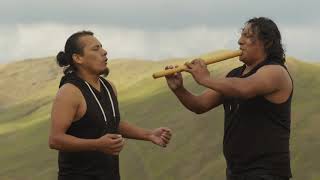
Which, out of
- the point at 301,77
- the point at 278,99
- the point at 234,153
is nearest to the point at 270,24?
the point at 278,99

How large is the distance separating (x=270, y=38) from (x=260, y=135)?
988mm

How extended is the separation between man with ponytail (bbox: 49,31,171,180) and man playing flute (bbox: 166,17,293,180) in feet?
2.94

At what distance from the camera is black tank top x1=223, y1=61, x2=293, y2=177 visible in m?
6.75

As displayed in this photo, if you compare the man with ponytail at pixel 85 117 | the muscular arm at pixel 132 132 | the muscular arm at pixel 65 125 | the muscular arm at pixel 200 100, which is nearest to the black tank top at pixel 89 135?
the man with ponytail at pixel 85 117

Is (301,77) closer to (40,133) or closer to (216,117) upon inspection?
(216,117)

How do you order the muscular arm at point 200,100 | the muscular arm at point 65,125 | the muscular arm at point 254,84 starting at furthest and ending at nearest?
the muscular arm at point 200,100, the muscular arm at point 254,84, the muscular arm at point 65,125

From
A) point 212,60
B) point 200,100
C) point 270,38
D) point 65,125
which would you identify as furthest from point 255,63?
point 65,125

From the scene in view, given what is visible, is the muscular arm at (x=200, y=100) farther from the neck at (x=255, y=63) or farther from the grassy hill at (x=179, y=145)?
the grassy hill at (x=179, y=145)

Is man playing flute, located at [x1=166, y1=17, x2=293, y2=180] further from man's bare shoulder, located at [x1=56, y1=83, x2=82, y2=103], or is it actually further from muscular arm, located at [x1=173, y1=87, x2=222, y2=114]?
man's bare shoulder, located at [x1=56, y1=83, x2=82, y2=103]

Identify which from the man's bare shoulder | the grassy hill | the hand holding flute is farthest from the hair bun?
the grassy hill

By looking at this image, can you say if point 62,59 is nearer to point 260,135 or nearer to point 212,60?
point 212,60

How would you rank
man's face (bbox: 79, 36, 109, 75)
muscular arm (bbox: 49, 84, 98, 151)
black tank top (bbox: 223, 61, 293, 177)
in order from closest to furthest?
muscular arm (bbox: 49, 84, 98, 151)
black tank top (bbox: 223, 61, 293, 177)
man's face (bbox: 79, 36, 109, 75)

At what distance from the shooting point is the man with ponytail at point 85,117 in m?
6.50

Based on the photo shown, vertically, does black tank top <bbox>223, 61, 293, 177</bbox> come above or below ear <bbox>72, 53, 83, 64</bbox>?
below
